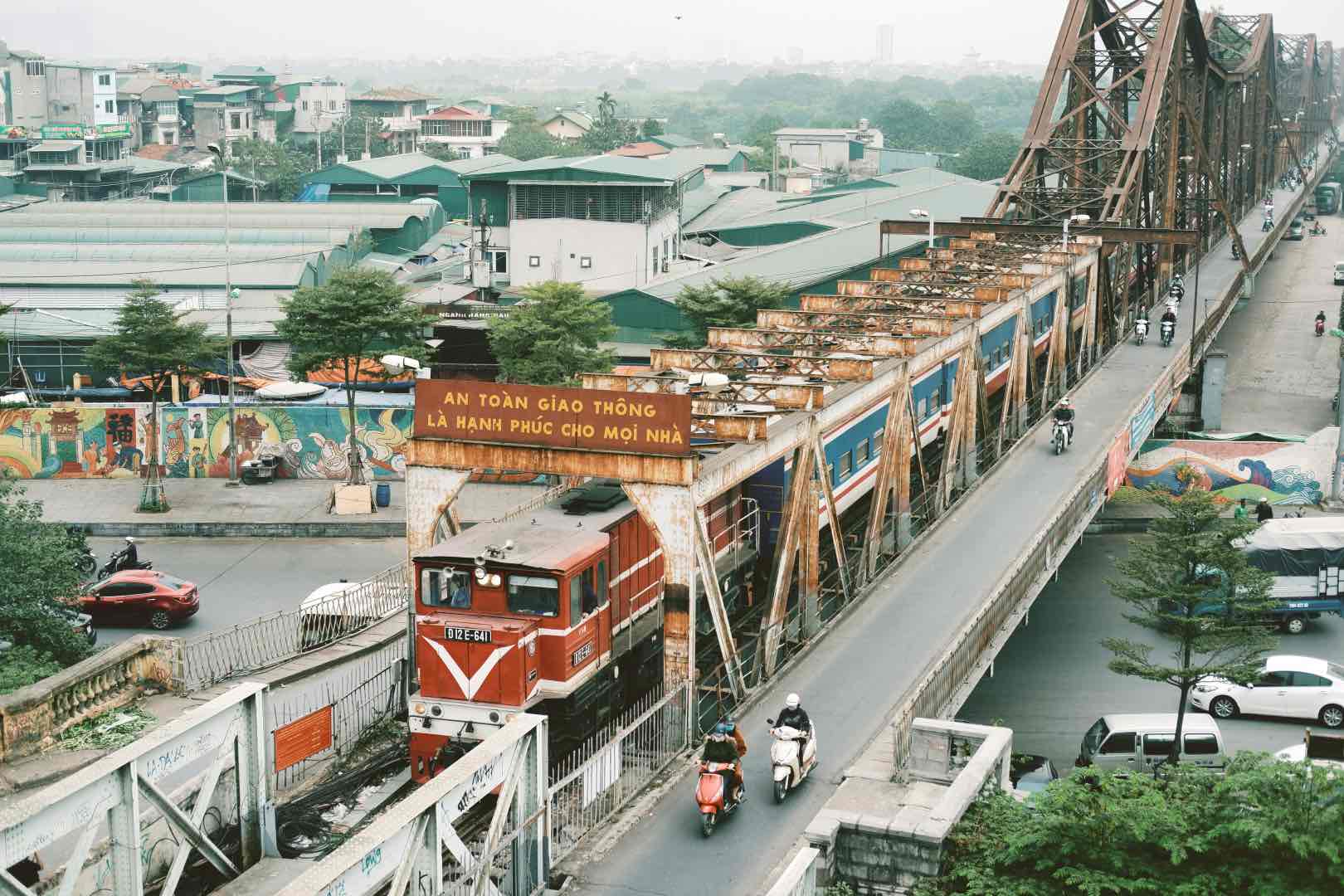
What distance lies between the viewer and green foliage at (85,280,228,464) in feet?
173

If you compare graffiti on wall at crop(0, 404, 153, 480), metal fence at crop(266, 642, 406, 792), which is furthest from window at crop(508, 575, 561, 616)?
graffiti on wall at crop(0, 404, 153, 480)

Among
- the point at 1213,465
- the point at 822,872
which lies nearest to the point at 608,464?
the point at 822,872

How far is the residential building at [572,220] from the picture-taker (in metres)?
81.7

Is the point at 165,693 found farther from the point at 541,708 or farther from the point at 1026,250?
the point at 1026,250

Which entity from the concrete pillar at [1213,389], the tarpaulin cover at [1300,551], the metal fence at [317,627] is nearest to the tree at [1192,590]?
the tarpaulin cover at [1300,551]

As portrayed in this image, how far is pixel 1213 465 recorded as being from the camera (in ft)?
171

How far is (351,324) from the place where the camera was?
53688 mm

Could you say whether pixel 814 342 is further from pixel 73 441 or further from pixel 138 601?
pixel 73 441

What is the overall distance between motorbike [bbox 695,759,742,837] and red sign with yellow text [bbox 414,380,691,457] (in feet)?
14.9

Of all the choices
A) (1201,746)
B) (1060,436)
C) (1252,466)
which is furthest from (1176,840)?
(1252,466)

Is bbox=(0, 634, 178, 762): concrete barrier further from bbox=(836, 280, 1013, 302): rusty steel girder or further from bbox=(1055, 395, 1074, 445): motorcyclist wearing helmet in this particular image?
bbox=(1055, 395, 1074, 445): motorcyclist wearing helmet

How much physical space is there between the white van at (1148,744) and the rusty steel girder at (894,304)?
474 inches

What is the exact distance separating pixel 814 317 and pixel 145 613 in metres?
18.6

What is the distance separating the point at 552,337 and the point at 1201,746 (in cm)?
3062
